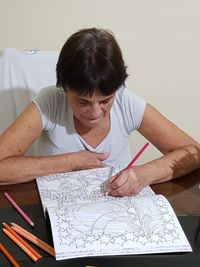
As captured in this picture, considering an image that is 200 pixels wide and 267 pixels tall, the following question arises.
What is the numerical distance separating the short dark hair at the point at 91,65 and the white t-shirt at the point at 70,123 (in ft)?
0.62

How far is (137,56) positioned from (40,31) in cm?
49

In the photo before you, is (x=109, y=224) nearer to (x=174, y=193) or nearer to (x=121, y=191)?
(x=121, y=191)

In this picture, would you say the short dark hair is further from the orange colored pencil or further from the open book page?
the orange colored pencil

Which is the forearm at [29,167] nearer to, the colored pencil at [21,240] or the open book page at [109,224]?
the open book page at [109,224]

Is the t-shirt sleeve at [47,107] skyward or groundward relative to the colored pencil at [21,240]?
skyward

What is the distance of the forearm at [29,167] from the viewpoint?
3.37ft

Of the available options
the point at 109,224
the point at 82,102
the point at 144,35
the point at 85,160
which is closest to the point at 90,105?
the point at 82,102

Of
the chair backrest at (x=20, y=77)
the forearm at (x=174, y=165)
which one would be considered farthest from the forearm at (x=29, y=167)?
the chair backrest at (x=20, y=77)

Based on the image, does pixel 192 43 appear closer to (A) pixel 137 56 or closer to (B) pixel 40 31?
(A) pixel 137 56

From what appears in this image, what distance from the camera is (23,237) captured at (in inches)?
29.3

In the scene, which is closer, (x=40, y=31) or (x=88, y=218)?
(x=88, y=218)

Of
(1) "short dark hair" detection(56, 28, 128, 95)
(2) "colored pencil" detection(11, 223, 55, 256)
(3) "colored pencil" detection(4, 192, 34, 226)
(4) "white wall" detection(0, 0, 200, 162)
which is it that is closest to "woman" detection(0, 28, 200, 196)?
(1) "short dark hair" detection(56, 28, 128, 95)

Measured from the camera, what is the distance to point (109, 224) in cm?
74

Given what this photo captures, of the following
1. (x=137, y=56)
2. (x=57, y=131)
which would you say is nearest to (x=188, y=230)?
(x=57, y=131)
